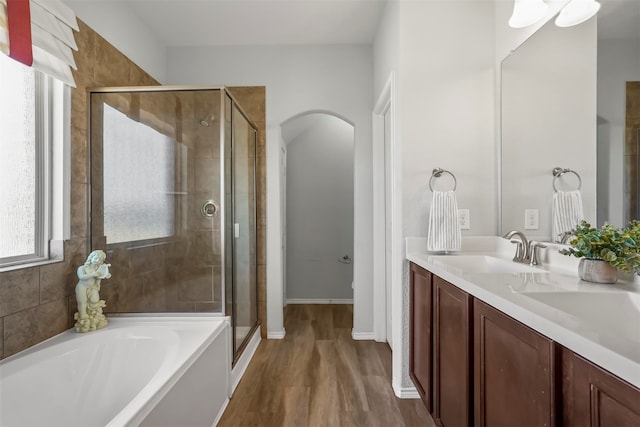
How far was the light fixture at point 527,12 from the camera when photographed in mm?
1612

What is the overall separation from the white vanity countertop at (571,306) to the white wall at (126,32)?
7.97 feet

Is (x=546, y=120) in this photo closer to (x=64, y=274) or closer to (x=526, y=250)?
(x=526, y=250)

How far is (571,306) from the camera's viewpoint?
1.02 metres

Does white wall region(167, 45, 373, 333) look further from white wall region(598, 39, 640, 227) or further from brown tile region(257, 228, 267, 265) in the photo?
white wall region(598, 39, 640, 227)

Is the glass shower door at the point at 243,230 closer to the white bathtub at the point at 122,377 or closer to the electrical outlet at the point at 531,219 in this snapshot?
the white bathtub at the point at 122,377

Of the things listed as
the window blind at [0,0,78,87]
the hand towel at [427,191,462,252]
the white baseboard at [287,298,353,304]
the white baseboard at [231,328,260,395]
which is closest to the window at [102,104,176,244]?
the window blind at [0,0,78,87]

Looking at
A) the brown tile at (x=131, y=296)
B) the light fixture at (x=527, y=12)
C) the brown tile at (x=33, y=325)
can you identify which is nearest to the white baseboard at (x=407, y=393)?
the brown tile at (x=131, y=296)

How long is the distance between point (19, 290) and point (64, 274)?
0.27 meters

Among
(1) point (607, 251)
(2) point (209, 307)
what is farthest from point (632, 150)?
(2) point (209, 307)

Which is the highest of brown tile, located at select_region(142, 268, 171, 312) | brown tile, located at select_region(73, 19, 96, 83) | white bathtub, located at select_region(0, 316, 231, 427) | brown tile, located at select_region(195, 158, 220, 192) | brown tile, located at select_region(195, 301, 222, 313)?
brown tile, located at select_region(73, 19, 96, 83)

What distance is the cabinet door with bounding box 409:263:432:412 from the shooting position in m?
1.69

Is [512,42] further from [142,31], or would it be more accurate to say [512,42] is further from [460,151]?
[142,31]

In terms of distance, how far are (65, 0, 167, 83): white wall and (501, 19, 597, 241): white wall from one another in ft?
8.09

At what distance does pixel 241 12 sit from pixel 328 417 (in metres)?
2.84
